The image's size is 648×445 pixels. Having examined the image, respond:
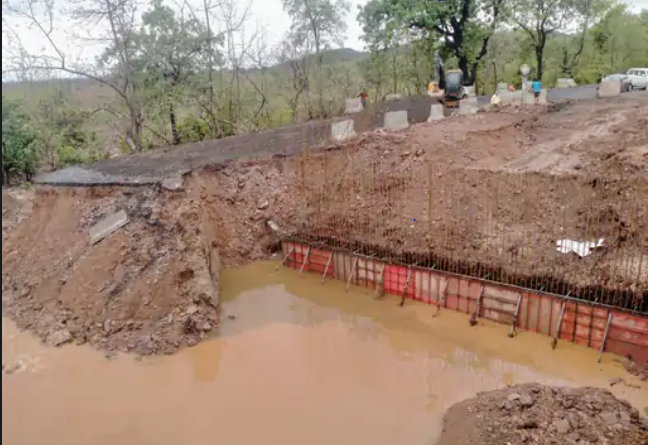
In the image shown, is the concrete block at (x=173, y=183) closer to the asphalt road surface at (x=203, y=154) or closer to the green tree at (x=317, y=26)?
the asphalt road surface at (x=203, y=154)

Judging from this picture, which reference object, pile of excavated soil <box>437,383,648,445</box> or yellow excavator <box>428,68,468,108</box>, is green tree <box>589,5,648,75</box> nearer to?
yellow excavator <box>428,68,468,108</box>

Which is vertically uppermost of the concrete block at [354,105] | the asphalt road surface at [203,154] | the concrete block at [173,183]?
the concrete block at [354,105]

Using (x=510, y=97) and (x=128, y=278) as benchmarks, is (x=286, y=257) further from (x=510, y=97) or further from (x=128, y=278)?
(x=510, y=97)

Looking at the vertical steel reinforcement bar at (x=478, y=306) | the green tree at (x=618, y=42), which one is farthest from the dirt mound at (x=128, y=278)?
the green tree at (x=618, y=42)

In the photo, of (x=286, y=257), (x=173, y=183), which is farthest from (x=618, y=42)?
(x=173, y=183)

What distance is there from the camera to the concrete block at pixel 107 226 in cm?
1173

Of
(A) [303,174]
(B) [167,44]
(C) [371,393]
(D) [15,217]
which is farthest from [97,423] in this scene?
(B) [167,44]

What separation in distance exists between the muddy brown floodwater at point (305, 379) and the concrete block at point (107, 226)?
9.10ft

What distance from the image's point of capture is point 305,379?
9.11 meters

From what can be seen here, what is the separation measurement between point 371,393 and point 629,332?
4555 mm

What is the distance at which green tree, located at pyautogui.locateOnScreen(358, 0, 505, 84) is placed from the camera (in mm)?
22047

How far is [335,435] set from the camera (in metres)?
7.67

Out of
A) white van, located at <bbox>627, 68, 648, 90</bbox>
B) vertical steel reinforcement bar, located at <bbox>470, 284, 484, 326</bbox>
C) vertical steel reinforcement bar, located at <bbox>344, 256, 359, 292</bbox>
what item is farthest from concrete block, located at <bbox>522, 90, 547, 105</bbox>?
vertical steel reinforcement bar, located at <bbox>470, 284, 484, 326</bbox>

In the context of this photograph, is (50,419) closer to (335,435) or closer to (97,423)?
(97,423)
